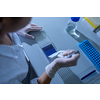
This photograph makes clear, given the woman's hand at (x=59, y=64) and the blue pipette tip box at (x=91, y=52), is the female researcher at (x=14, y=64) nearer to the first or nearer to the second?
the woman's hand at (x=59, y=64)

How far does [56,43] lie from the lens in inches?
29.5

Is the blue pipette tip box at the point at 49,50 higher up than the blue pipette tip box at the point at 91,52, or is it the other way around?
the blue pipette tip box at the point at 49,50

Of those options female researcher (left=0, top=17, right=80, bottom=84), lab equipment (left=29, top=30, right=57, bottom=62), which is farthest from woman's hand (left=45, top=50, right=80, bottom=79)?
lab equipment (left=29, top=30, right=57, bottom=62)

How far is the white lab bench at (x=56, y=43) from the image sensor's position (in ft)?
2.15

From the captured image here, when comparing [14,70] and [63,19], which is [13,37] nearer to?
[14,70]

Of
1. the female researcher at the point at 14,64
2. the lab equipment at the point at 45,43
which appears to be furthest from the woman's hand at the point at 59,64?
the lab equipment at the point at 45,43

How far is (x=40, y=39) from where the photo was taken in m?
0.76

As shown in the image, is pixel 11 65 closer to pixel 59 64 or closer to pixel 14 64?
pixel 14 64

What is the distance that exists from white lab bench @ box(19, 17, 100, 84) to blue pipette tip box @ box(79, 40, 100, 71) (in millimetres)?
28

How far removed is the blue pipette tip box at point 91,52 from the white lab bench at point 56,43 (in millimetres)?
28

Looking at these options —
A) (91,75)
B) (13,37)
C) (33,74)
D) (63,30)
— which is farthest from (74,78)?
(13,37)

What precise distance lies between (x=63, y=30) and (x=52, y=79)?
419 millimetres

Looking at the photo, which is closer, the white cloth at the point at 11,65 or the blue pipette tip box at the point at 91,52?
the white cloth at the point at 11,65

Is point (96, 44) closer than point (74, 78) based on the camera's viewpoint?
No
